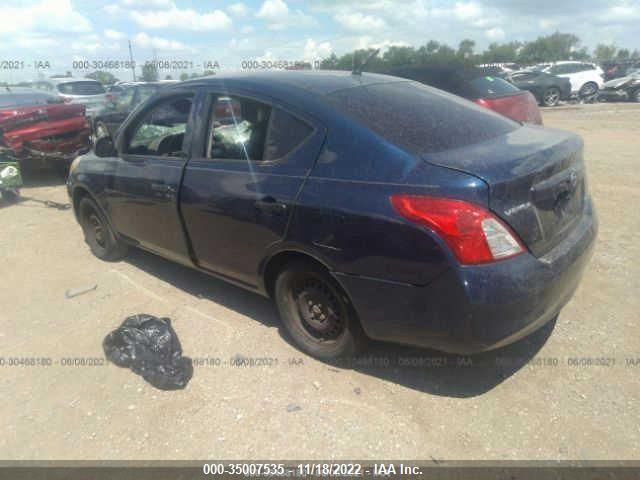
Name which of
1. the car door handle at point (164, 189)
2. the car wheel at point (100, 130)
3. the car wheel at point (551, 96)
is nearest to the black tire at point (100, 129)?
the car wheel at point (100, 130)

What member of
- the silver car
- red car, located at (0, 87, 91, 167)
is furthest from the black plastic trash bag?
the silver car

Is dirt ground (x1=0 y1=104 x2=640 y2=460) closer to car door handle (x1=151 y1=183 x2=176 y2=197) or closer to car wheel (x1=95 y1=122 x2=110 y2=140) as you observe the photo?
car door handle (x1=151 y1=183 x2=176 y2=197)

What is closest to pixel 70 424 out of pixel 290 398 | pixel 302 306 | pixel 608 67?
pixel 290 398

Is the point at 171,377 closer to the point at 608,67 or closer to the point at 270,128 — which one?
the point at 270,128

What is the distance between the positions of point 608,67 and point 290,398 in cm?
3363

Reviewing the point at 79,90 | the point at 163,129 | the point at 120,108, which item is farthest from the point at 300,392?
the point at 79,90

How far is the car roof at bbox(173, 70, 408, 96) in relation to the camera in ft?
9.02

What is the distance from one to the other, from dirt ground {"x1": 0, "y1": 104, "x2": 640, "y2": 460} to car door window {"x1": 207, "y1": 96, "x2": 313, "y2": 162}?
47.9 inches

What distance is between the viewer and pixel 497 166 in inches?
83.2

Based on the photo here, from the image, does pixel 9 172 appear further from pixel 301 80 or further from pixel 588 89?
pixel 588 89

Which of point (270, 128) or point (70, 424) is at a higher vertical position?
point (270, 128)

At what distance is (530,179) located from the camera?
7.01 ft

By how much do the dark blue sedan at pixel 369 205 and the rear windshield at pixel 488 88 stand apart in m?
3.57

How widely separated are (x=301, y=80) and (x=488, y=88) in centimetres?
450
